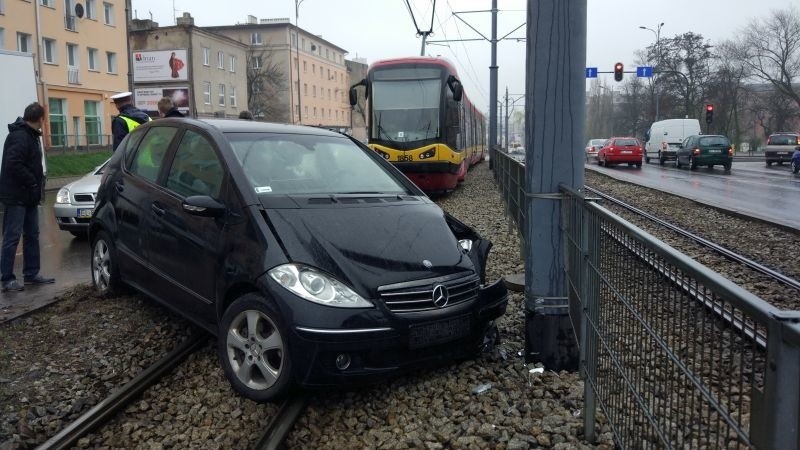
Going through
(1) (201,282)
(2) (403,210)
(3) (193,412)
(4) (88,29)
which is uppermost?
(4) (88,29)

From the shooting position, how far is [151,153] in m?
5.38

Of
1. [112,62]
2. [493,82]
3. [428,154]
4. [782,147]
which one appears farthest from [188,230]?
[112,62]

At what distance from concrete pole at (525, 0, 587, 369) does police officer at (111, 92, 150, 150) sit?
545 cm

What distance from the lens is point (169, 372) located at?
4.41 metres

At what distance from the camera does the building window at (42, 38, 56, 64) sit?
125 ft

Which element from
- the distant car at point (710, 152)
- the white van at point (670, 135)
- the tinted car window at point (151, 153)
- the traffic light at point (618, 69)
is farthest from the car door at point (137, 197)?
the white van at point (670, 135)

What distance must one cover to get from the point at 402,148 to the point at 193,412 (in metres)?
12.2

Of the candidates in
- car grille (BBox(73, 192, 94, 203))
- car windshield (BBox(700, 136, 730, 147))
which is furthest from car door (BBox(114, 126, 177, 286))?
car windshield (BBox(700, 136, 730, 147))

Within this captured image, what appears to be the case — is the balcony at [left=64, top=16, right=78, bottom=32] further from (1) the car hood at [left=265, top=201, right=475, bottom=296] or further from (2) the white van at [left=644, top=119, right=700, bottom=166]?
(1) the car hood at [left=265, top=201, right=475, bottom=296]

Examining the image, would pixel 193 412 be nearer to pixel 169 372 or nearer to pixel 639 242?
pixel 169 372

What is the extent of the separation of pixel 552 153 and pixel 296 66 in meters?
76.9

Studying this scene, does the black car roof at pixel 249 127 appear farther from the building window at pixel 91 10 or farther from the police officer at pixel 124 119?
the building window at pixel 91 10

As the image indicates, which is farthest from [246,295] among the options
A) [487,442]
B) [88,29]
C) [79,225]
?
[88,29]

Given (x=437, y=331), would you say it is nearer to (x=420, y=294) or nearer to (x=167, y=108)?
(x=420, y=294)
